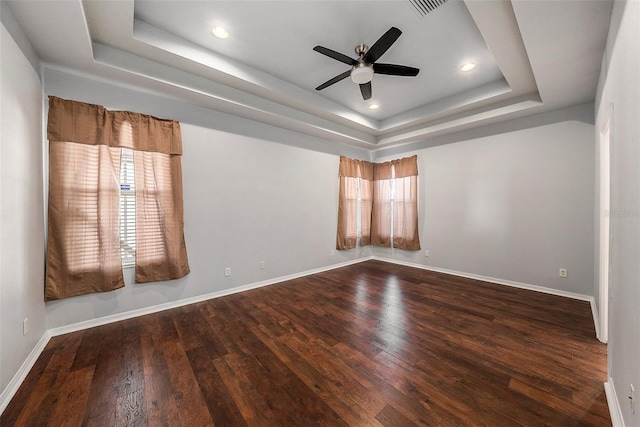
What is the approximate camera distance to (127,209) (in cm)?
269

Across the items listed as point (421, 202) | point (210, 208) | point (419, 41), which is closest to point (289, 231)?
point (210, 208)

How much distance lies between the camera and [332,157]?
16.0ft

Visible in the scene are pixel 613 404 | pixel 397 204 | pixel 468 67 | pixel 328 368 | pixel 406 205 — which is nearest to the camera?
pixel 613 404

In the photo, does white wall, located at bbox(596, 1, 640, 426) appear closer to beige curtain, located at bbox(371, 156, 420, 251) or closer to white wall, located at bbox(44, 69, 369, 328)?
beige curtain, located at bbox(371, 156, 420, 251)

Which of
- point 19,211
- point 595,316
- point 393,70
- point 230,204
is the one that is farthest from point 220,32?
point 595,316

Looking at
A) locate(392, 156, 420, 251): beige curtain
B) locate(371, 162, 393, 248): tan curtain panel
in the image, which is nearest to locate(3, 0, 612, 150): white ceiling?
locate(392, 156, 420, 251): beige curtain

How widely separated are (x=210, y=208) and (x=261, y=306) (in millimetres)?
1528

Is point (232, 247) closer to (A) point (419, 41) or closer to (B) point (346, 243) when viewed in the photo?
(B) point (346, 243)

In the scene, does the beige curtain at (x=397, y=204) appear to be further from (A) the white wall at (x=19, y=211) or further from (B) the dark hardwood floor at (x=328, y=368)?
(A) the white wall at (x=19, y=211)

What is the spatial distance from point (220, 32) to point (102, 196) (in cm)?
214

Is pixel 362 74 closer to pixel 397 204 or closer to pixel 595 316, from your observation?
pixel 397 204

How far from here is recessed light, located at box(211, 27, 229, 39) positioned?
236cm

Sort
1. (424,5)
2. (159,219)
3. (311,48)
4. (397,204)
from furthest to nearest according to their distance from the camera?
1. (397,204)
2. (159,219)
3. (311,48)
4. (424,5)

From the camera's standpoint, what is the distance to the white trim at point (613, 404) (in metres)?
1.27
